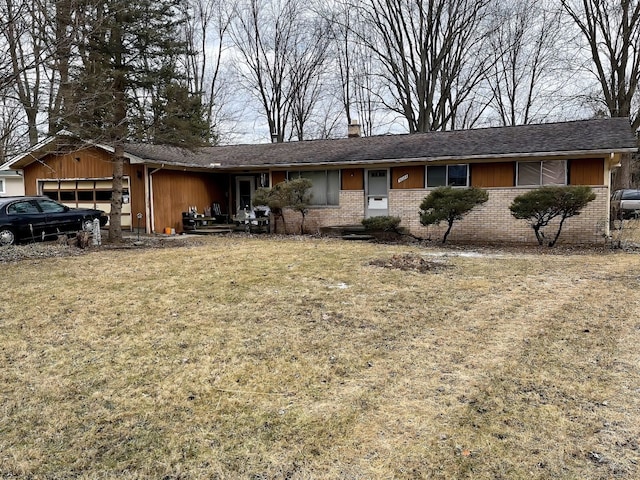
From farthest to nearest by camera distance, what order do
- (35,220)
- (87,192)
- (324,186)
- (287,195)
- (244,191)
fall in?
1. (244,191)
2. (87,192)
3. (324,186)
4. (287,195)
5. (35,220)

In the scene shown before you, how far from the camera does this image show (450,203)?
42.8 ft

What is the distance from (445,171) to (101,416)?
43.2 feet

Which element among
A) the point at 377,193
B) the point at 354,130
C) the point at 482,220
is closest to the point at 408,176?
the point at 377,193

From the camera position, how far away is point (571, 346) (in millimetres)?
4684

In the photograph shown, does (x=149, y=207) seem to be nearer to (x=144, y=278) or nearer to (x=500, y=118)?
(x=144, y=278)

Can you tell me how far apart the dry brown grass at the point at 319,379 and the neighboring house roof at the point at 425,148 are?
659 cm

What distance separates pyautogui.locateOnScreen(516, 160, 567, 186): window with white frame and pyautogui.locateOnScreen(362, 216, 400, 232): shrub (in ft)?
12.5

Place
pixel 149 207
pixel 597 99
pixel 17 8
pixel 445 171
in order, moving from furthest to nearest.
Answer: pixel 597 99 < pixel 149 207 < pixel 445 171 < pixel 17 8

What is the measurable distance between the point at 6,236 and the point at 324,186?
9.68 metres

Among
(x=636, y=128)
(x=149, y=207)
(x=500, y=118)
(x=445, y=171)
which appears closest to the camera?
(x=445, y=171)

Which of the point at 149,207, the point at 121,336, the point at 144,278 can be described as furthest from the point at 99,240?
the point at 121,336

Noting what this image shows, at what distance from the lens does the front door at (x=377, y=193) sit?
1581cm

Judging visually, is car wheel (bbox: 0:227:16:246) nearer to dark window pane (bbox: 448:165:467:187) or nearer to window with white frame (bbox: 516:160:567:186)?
dark window pane (bbox: 448:165:467:187)

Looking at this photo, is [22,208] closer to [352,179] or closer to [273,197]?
[273,197]
